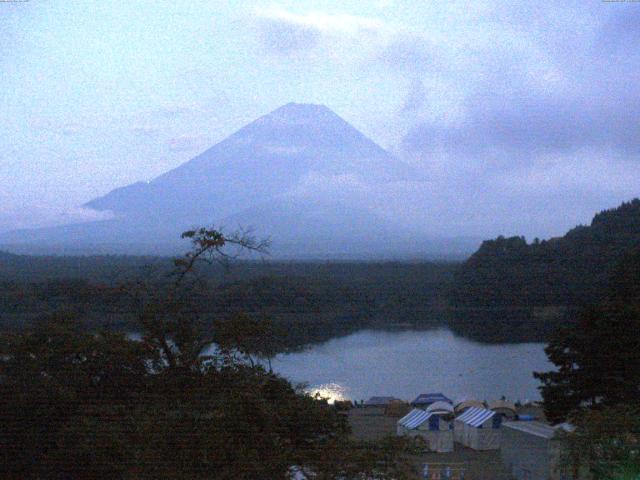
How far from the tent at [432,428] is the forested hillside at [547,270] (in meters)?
0.72

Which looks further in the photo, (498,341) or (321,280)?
(498,341)

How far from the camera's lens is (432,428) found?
401cm

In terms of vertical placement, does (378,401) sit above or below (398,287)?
below

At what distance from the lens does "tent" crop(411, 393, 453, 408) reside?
5.33 meters

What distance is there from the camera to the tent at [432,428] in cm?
380

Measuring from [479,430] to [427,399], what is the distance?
172 centimetres

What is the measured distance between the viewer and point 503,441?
3.13 metres

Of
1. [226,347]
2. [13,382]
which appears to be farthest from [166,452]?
[13,382]

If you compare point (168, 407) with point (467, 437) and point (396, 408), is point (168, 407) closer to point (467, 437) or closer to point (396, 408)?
point (467, 437)

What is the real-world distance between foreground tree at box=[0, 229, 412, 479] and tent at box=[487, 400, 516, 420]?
8.54ft

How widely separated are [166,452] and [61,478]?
0.43 meters

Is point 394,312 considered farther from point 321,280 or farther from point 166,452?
point 166,452

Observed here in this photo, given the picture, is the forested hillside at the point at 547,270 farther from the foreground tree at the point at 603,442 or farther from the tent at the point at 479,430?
the foreground tree at the point at 603,442

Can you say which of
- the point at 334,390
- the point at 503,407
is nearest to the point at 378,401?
the point at 503,407
